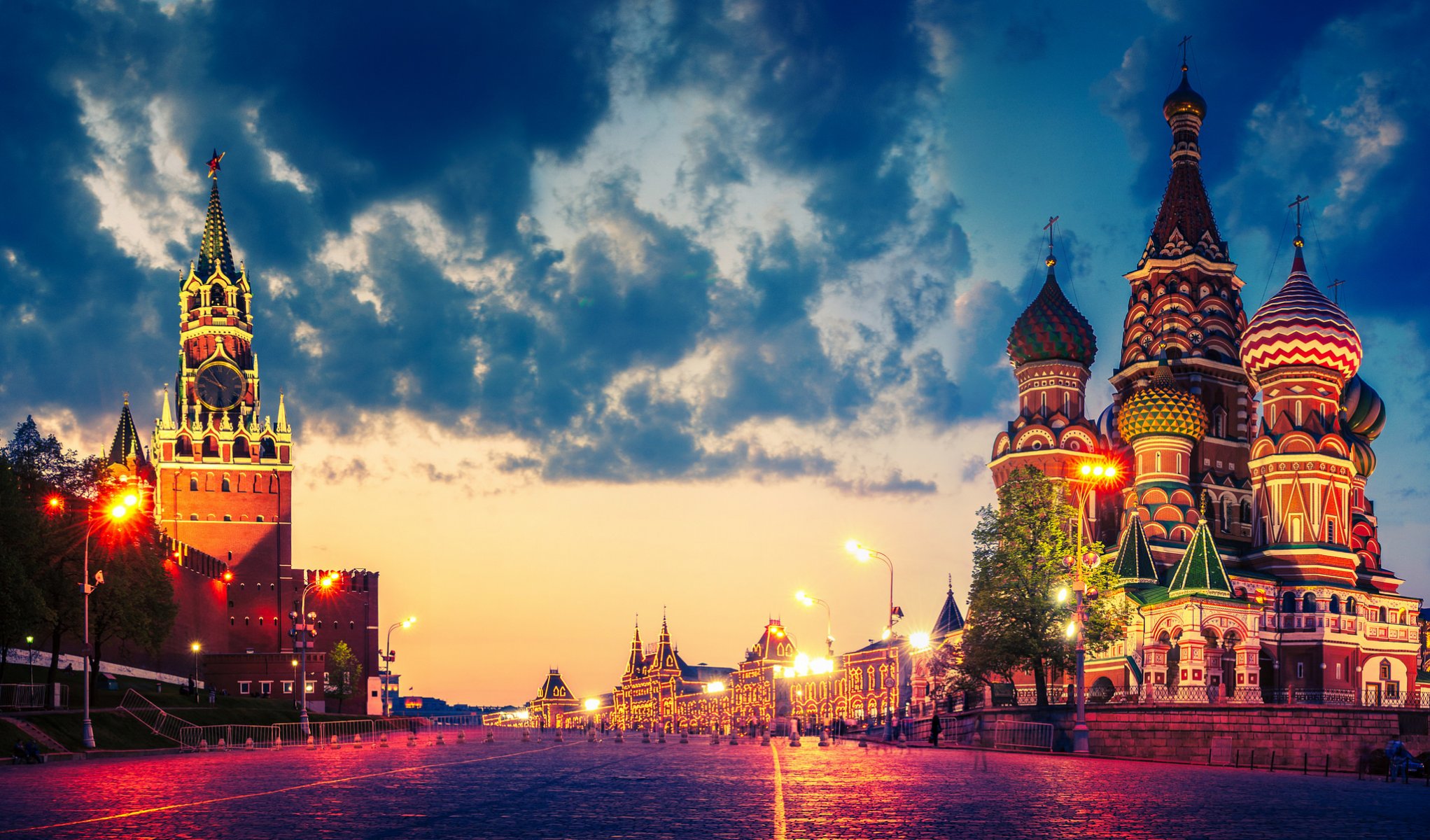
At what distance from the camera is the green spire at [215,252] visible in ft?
437

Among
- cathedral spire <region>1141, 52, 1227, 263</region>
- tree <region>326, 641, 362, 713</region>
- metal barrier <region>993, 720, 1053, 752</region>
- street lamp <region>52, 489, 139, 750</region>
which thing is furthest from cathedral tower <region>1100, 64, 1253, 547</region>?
tree <region>326, 641, 362, 713</region>

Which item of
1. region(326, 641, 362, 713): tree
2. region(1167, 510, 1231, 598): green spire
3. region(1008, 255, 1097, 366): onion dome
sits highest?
region(1008, 255, 1097, 366): onion dome

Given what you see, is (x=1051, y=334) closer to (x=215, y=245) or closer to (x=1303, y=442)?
(x=1303, y=442)

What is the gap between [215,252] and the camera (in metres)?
134

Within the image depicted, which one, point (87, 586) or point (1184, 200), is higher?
point (1184, 200)

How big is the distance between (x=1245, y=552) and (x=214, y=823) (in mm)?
73325

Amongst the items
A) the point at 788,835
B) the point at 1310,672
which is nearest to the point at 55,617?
the point at 788,835

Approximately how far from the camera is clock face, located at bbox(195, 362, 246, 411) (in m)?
125

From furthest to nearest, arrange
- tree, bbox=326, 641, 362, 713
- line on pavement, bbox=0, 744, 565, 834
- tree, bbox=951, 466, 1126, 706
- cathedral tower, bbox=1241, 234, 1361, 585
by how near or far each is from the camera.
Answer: tree, bbox=326, 641, 362, 713
cathedral tower, bbox=1241, 234, 1361, 585
tree, bbox=951, 466, 1126, 706
line on pavement, bbox=0, 744, 565, 834

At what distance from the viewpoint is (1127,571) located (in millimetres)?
71438

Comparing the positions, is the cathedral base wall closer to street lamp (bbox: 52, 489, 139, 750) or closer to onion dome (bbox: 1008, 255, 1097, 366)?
street lamp (bbox: 52, 489, 139, 750)

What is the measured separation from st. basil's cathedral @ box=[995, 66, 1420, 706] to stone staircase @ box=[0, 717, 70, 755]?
46962mm

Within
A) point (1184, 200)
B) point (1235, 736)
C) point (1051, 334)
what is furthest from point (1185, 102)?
point (1235, 736)

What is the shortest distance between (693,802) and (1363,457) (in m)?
78.9
